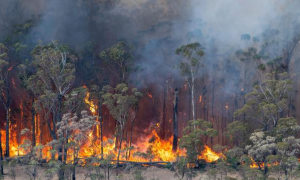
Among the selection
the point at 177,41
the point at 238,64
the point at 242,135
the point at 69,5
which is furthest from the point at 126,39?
the point at 242,135

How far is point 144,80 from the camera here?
3447 cm

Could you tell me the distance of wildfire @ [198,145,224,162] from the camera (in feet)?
97.7

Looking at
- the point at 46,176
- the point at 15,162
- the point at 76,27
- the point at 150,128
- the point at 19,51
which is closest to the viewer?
the point at 46,176

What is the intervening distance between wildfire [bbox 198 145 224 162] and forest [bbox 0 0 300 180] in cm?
10

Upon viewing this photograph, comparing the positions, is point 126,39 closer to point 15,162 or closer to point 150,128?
point 150,128

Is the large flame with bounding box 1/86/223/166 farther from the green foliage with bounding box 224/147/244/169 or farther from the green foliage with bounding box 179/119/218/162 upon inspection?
the green foliage with bounding box 224/147/244/169

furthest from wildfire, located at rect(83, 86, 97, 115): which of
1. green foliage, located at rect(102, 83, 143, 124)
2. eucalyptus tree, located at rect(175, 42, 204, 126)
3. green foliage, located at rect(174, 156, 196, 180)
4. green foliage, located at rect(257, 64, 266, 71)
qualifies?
green foliage, located at rect(257, 64, 266, 71)

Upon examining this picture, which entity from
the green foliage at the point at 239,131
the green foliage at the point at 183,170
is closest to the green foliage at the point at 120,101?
the green foliage at the point at 183,170

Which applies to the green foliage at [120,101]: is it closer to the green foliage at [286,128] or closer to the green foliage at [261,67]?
the green foliage at [261,67]

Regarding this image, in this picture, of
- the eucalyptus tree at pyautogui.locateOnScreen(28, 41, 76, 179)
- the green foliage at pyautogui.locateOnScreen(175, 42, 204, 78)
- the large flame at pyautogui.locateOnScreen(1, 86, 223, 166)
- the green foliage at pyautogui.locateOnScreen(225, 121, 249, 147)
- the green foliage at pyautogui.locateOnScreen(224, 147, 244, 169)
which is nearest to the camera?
the green foliage at pyautogui.locateOnScreen(224, 147, 244, 169)

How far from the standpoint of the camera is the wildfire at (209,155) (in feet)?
97.7

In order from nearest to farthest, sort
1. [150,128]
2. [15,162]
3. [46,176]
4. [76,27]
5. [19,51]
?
[46,176]
[15,162]
[19,51]
[150,128]
[76,27]

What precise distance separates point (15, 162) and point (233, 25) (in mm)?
20420

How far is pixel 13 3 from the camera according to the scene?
123 feet
